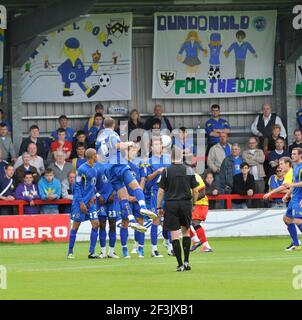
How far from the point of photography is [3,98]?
29.3m

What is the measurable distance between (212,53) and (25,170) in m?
7.61

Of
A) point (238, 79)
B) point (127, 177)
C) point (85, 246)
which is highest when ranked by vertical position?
point (238, 79)

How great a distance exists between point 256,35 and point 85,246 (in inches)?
391

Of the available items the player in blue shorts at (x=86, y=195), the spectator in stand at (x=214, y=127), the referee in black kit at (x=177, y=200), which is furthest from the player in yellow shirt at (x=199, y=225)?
the spectator in stand at (x=214, y=127)

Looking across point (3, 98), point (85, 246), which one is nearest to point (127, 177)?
point (85, 246)

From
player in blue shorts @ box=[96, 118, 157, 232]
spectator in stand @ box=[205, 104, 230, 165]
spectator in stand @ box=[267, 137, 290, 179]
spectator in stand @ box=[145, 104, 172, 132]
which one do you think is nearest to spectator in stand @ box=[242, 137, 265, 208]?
spectator in stand @ box=[267, 137, 290, 179]

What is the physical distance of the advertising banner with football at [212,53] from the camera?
99.4 feet

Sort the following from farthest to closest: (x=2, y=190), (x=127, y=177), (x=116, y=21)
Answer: (x=116, y=21)
(x=2, y=190)
(x=127, y=177)

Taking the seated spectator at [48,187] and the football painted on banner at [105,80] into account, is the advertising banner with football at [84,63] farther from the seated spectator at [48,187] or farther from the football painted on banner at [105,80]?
the seated spectator at [48,187]

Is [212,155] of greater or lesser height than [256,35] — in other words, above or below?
below

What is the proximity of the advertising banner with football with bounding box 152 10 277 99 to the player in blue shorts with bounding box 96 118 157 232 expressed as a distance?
38.0 feet

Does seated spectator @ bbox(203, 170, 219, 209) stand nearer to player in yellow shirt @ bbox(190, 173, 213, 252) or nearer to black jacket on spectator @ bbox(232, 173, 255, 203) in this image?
black jacket on spectator @ bbox(232, 173, 255, 203)

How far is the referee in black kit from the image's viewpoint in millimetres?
15898
